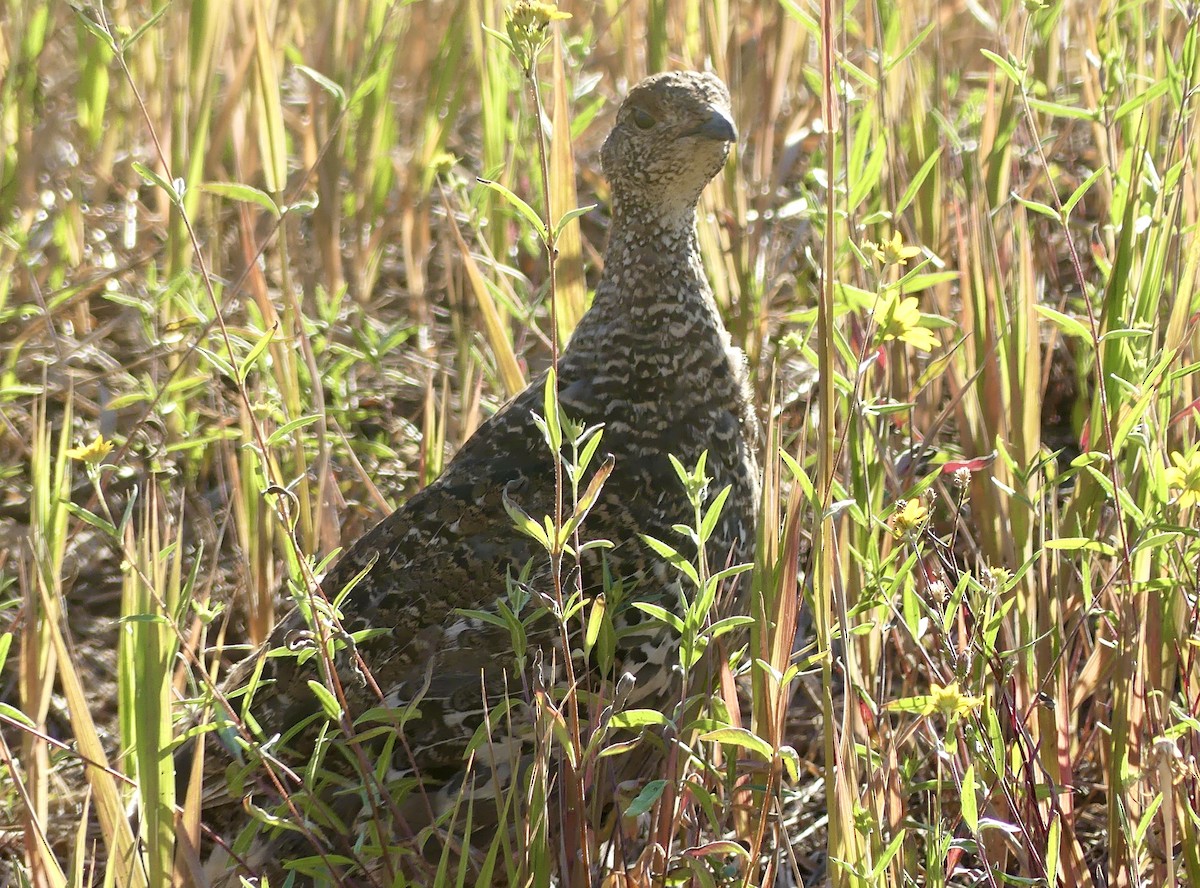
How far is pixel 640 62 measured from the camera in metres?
4.44

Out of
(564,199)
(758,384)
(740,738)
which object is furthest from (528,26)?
(758,384)

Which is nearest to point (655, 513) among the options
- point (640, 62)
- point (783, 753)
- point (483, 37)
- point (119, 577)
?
point (783, 753)

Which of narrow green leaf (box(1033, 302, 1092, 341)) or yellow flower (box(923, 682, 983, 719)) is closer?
yellow flower (box(923, 682, 983, 719))

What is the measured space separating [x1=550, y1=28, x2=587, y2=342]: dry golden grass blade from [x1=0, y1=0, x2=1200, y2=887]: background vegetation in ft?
0.03

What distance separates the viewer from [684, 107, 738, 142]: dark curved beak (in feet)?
8.60

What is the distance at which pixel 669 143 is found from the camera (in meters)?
2.68

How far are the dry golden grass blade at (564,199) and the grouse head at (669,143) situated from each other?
0.17m

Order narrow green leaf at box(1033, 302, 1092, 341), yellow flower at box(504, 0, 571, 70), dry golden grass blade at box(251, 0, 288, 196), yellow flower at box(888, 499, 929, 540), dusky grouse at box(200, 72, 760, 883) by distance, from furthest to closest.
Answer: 1. dry golden grass blade at box(251, 0, 288, 196)
2. dusky grouse at box(200, 72, 760, 883)
3. narrow green leaf at box(1033, 302, 1092, 341)
4. yellow flower at box(888, 499, 929, 540)
5. yellow flower at box(504, 0, 571, 70)

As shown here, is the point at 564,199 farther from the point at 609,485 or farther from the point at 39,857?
the point at 39,857

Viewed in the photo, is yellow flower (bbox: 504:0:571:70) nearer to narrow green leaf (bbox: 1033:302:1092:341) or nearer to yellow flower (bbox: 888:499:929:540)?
yellow flower (bbox: 888:499:929:540)

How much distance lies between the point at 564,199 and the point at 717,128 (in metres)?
0.49

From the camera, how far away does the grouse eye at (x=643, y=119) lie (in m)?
2.72

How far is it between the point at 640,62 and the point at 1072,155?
142cm

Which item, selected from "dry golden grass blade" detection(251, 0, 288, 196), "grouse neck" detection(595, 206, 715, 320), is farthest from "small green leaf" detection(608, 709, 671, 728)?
"dry golden grass blade" detection(251, 0, 288, 196)
